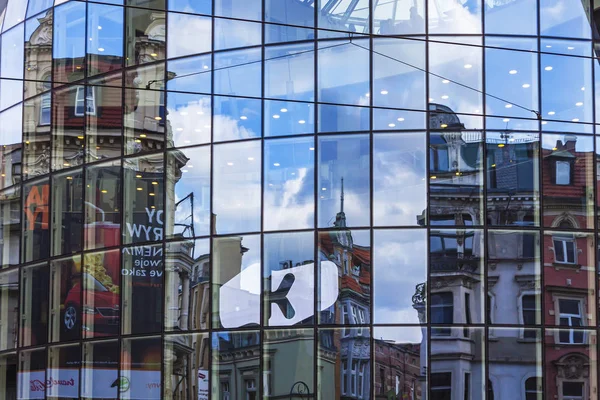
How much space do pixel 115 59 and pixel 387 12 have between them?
797 centimetres

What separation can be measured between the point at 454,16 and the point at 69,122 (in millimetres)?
11499

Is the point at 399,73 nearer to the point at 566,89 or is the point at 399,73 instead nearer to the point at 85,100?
the point at 566,89

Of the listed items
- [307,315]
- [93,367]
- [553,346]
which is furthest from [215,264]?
[553,346]

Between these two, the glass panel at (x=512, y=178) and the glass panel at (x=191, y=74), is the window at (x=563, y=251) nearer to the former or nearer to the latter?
the glass panel at (x=512, y=178)

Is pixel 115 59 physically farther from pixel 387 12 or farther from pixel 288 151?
pixel 387 12

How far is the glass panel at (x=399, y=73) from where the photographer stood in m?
23.0

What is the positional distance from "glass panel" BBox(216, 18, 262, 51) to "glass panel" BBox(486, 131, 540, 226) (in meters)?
6.74

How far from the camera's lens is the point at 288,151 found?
23500 mm

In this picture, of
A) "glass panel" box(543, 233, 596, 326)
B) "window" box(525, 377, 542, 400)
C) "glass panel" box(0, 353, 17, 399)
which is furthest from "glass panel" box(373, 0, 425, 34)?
"glass panel" box(0, 353, 17, 399)

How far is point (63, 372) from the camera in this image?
25.4 metres

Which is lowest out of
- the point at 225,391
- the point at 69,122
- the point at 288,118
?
the point at 225,391

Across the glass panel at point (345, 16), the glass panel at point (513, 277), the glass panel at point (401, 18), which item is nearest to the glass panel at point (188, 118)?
the glass panel at point (345, 16)

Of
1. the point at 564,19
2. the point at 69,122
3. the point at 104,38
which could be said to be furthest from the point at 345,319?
the point at 104,38

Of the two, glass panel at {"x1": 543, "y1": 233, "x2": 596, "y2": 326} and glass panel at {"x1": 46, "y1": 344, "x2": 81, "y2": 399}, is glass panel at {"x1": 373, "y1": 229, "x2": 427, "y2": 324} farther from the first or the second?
glass panel at {"x1": 46, "y1": 344, "x2": 81, "y2": 399}
